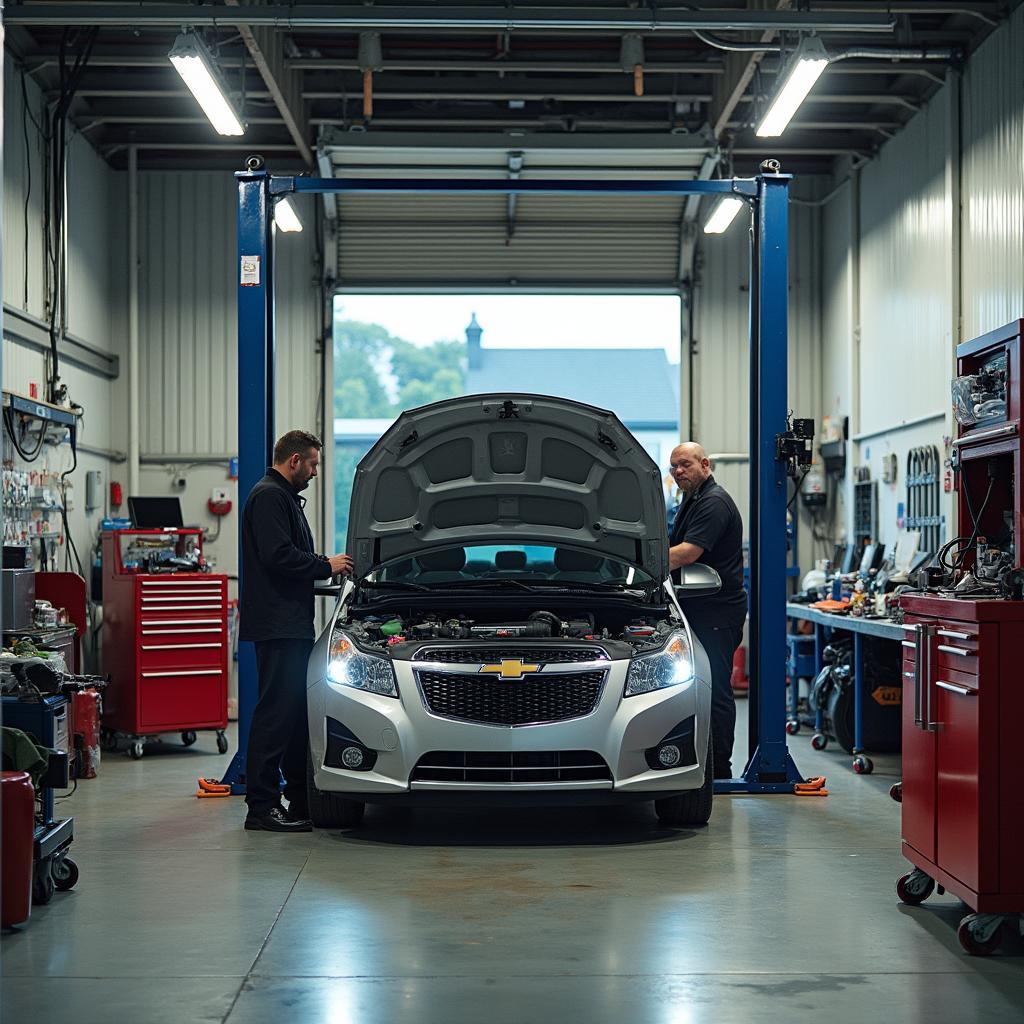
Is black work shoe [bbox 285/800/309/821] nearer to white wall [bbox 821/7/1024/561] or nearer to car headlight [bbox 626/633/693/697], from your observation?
car headlight [bbox 626/633/693/697]

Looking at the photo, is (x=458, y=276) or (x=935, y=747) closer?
(x=935, y=747)

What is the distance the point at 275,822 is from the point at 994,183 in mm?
5905

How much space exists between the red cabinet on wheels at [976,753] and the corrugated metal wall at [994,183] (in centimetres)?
444

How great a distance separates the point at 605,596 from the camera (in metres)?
5.74

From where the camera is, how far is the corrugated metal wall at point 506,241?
39.2 feet

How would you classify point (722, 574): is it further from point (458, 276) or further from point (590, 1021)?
point (458, 276)

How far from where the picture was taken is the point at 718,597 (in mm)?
6652

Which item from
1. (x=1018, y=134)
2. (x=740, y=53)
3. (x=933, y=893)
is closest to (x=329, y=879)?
(x=933, y=893)

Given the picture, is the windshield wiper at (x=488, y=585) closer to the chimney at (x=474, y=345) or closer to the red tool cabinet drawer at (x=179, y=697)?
the red tool cabinet drawer at (x=179, y=697)

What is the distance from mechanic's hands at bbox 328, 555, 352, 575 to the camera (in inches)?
232

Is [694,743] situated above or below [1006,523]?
below

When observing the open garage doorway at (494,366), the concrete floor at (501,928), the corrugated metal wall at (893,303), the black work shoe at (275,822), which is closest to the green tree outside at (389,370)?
the open garage doorway at (494,366)

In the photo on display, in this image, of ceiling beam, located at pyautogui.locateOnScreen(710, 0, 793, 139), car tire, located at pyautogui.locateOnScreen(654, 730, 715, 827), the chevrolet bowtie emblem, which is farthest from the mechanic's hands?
ceiling beam, located at pyautogui.locateOnScreen(710, 0, 793, 139)

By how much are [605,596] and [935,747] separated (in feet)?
6.06
